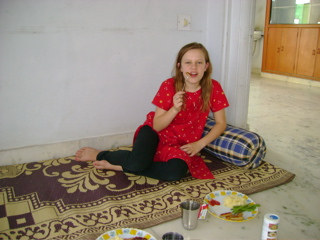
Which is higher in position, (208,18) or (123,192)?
(208,18)

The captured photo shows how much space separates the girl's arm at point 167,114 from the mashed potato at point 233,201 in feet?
1.59

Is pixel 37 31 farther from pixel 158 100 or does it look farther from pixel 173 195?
pixel 173 195

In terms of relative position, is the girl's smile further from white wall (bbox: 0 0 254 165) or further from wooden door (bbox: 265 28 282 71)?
wooden door (bbox: 265 28 282 71)

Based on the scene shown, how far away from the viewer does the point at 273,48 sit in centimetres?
491

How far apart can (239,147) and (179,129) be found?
0.35 m

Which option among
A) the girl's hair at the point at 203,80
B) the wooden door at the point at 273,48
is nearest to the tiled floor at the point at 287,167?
the girl's hair at the point at 203,80

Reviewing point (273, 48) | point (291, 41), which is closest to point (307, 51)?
point (291, 41)

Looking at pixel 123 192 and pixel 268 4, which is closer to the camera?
pixel 123 192

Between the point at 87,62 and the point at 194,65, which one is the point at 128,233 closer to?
the point at 194,65

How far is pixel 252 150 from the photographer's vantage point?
5.73 ft

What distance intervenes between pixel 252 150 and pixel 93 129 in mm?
991

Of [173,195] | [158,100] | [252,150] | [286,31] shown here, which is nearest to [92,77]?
[158,100]

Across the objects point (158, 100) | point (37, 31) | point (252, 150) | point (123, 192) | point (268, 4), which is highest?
point (268, 4)

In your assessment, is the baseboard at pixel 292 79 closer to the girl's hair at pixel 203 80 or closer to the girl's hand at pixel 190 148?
the girl's hair at pixel 203 80
